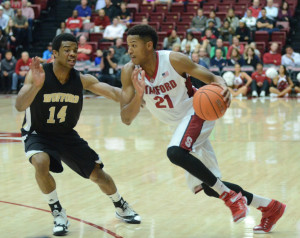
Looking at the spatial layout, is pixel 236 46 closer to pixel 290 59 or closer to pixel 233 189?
pixel 290 59

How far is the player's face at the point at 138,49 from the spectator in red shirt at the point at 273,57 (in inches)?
527

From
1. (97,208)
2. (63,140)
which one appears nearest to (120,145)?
(97,208)

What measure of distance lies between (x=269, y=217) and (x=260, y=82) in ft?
43.1

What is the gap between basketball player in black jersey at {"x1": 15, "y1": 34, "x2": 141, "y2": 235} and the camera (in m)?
5.35

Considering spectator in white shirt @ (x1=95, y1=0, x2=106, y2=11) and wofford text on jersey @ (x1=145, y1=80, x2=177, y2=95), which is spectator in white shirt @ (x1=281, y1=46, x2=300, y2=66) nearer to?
spectator in white shirt @ (x1=95, y1=0, x2=106, y2=11)

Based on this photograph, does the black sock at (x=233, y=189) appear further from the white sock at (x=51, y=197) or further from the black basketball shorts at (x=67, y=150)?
Answer: the white sock at (x=51, y=197)

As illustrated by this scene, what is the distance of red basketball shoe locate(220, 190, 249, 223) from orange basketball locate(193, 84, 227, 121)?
62 centimetres

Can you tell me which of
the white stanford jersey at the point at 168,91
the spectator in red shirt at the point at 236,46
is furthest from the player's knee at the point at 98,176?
the spectator in red shirt at the point at 236,46

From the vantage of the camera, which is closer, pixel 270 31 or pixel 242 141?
pixel 242 141

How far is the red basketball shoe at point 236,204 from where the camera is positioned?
4.95 meters

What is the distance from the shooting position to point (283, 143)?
32.2 feet

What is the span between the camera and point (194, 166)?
4.94 meters

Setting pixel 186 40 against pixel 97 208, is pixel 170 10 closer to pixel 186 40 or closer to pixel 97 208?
pixel 186 40

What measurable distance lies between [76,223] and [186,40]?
1398 cm
